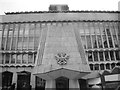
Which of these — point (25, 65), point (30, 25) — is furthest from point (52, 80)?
point (30, 25)

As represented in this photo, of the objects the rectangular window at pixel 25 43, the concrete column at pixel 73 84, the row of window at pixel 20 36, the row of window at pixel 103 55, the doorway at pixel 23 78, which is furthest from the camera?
the row of window at pixel 20 36

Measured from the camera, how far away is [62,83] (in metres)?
21.5

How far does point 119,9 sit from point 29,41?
34.5 meters

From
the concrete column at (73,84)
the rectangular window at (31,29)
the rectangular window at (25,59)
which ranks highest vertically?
the rectangular window at (31,29)

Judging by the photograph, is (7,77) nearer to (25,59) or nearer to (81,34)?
(25,59)

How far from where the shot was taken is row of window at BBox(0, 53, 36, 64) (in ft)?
167

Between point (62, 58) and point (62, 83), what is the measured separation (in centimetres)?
332

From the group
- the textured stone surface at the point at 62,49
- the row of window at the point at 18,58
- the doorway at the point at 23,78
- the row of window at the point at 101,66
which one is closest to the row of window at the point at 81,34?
the row of window at the point at 18,58

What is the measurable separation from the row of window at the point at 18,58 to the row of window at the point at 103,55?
1733 cm

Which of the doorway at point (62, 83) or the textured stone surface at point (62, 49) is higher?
the textured stone surface at point (62, 49)

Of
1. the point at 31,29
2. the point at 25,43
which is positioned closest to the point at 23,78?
the point at 25,43

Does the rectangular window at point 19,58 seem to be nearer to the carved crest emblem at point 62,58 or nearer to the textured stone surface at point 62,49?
the textured stone surface at point 62,49

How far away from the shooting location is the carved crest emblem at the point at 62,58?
67.6ft

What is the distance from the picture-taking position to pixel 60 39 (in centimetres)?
2258
